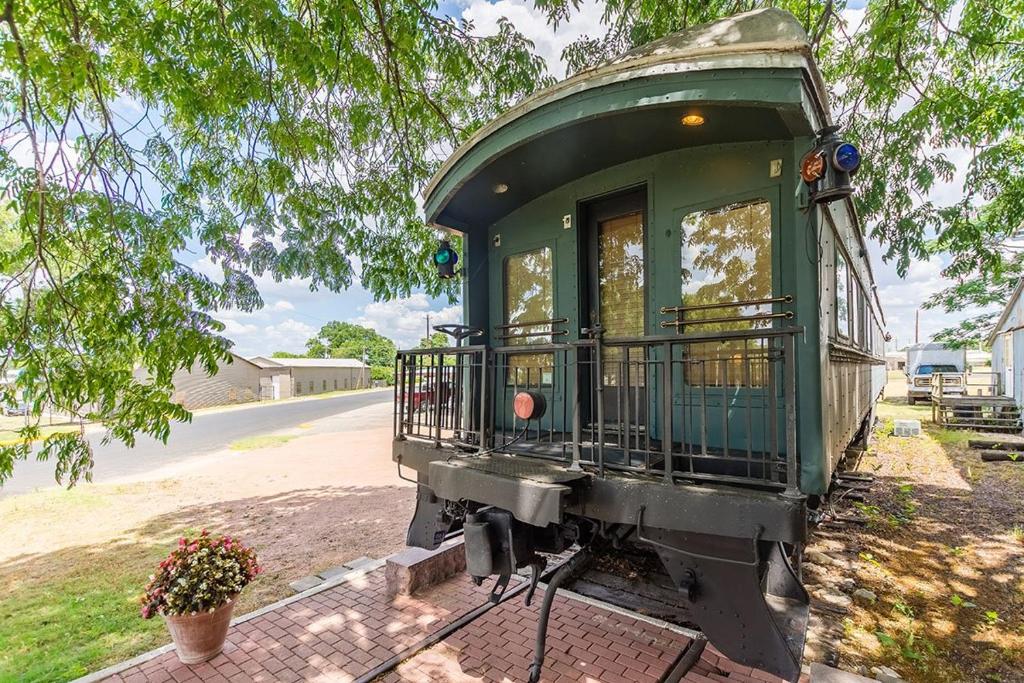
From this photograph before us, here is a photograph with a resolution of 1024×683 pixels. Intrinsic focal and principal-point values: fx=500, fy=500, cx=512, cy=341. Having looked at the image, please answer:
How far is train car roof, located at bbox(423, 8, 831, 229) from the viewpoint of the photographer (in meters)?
2.54

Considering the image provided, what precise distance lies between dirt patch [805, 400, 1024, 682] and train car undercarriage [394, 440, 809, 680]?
0.74m

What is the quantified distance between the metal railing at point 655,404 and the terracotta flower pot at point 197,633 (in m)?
1.77

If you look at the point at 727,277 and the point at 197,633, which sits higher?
the point at 727,277

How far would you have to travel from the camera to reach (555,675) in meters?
3.03

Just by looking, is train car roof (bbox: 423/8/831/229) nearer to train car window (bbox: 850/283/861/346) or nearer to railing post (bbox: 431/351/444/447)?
railing post (bbox: 431/351/444/447)

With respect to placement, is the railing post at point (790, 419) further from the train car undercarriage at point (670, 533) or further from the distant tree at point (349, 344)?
the distant tree at point (349, 344)

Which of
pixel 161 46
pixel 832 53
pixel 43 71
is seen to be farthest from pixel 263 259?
pixel 832 53

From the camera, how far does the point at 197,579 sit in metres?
3.32

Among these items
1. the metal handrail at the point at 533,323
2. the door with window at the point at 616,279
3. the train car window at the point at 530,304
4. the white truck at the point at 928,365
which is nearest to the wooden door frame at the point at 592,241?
the door with window at the point at 616,279

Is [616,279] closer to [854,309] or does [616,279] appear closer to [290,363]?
[854,309]

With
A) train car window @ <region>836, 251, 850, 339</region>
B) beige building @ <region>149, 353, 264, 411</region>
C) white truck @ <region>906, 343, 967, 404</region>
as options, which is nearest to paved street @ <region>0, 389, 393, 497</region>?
train car window @ <region>836, 251, 850, 339</region>

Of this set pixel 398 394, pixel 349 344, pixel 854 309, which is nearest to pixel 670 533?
pixel 398 394

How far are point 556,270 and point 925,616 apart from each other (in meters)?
3.91

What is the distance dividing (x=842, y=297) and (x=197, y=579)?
17.4 feet
